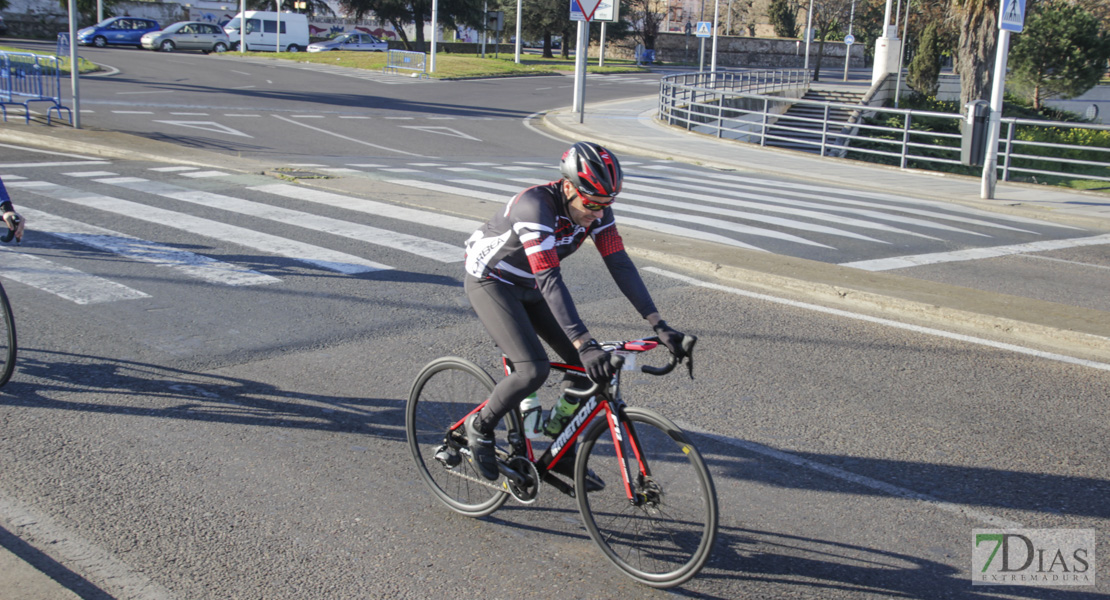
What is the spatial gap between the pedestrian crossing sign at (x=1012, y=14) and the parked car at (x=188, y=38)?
49012 mm

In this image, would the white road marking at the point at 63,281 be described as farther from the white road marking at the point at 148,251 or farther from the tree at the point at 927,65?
the tree at the point at 927,65

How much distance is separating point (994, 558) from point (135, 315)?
6311 millimetres

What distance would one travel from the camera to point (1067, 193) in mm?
17484

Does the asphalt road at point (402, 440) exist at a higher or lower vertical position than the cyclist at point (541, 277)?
lower

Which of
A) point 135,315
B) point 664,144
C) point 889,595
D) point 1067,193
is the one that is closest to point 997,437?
point 889,595

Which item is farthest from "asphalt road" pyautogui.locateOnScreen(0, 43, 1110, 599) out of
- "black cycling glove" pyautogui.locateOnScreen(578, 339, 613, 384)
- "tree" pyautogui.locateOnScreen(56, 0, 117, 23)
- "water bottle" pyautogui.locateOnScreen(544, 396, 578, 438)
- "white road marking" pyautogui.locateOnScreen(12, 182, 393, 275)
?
"tree" pyautogui.locateOnScreen(56, 0, 117, 23)

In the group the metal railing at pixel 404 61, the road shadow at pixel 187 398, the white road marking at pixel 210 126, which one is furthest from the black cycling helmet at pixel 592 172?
the metal railing at pixel 404 61

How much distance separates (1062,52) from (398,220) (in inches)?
1626

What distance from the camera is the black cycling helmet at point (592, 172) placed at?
3.69m

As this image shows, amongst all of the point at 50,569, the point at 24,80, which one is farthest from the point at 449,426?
the point at 24,80

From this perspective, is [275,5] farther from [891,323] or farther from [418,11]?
[891,323]

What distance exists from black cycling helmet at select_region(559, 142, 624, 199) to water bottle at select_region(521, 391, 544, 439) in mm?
1028

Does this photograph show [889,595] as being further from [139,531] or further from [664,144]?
[664,144]

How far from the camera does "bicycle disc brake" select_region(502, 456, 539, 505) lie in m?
4.17
